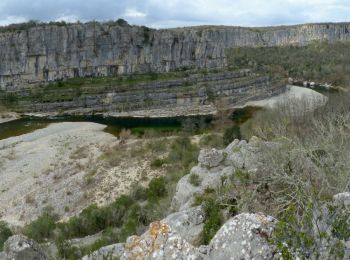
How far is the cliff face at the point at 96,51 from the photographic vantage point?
7912cm

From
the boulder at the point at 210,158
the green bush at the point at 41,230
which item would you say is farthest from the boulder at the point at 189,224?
the green bush at the point at 41,230

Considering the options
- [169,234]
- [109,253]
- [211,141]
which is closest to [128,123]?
[211,141]

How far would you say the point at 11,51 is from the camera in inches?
3105

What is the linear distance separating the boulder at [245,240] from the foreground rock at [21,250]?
446 centimetres

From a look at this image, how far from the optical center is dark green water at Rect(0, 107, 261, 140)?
5350cm

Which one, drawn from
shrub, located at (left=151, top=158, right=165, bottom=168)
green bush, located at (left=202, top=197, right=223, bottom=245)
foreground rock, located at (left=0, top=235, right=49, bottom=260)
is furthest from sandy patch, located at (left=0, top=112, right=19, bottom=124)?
green bush, located at (left=202, top=197, right=223, bottom=245)

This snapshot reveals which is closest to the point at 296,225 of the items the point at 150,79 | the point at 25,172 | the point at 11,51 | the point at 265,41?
the point at 25,172

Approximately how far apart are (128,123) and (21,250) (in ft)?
172

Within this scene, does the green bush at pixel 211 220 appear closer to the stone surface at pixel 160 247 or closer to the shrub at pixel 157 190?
the stone surface at pixel 160 247

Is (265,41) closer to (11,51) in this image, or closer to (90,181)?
(11,51)

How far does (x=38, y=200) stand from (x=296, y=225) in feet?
72.6

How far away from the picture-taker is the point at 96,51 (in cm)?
8512

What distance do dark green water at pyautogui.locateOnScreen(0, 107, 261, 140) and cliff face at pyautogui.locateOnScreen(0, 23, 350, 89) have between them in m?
18.5

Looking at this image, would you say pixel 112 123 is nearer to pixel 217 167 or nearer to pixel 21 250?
pixel 217 167
